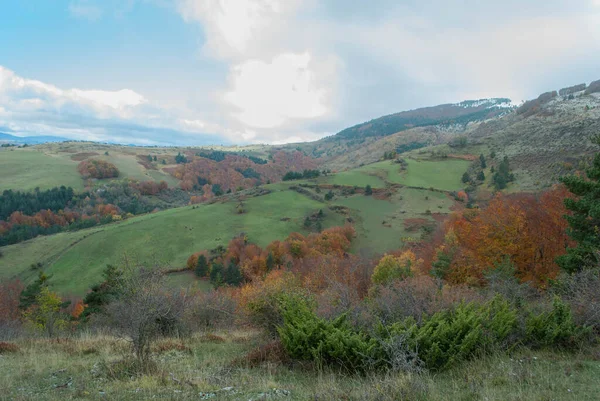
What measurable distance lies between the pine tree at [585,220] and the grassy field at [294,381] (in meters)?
11.3

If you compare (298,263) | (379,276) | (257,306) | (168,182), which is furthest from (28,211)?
(257,306)

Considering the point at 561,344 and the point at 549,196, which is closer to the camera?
the point at 561,344

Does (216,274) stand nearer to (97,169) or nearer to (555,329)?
(555,329)

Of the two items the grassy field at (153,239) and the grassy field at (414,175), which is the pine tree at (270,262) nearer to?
the grassy field at (153,239)

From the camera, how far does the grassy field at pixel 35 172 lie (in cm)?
12688

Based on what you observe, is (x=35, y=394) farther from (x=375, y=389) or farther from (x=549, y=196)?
(x=549, y=196)

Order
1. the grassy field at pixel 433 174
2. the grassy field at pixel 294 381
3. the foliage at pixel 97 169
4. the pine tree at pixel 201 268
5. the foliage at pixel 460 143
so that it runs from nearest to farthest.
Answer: the grassy field at pixel 294 381 → the pine tree at pixel 201 268 → the grassy field at pixel 433 174 → the foliage at pixel 460 143 → the foliage at pixel 97 169

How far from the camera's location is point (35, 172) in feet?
454

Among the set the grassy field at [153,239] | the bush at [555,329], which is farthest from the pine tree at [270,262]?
the bush at [555,329]

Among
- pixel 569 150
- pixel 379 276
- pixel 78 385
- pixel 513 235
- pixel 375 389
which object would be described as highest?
pixel 569 150

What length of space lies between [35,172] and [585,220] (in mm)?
176250

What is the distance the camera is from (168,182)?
16425 centimetres

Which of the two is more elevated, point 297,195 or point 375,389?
point 375,389

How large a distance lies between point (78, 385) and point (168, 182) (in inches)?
6685
